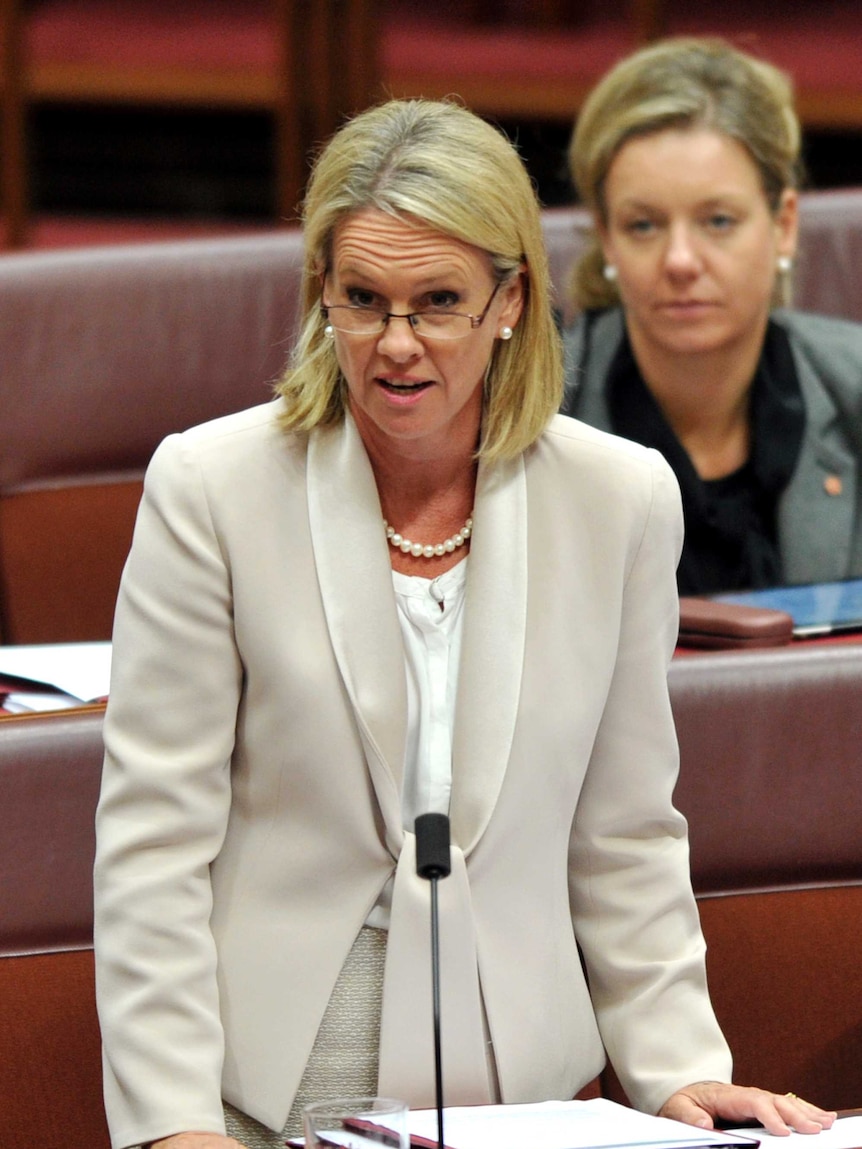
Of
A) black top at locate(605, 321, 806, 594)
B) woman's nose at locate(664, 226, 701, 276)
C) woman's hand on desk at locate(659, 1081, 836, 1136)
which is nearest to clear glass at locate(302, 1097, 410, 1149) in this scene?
woman's hand on desk at locate(659, 1081, 836, 1136)

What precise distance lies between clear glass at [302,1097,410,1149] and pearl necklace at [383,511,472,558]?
38 centimetres

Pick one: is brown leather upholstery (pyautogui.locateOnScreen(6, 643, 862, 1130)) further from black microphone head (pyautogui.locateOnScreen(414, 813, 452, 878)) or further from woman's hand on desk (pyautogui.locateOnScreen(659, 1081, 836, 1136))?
black microphone head (pyautogui.locateOnScreen(414, 813, 452, 878))

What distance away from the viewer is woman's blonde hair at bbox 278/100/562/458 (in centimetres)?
106

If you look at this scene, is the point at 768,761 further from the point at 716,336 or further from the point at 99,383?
the point at 99,383

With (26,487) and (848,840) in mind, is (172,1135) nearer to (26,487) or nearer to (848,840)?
(848,840)

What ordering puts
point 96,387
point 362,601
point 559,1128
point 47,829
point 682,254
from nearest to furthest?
1. point 559,1128
2. point 362,601
3. point 47,829
4. point 682,254
5. point 96,387

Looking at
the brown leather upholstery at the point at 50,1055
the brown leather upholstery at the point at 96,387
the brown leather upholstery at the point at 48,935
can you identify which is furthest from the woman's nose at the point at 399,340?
the brown leather upholstery at the point at 96,387

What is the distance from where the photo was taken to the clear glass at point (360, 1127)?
2.94 ft

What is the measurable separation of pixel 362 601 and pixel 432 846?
0.80 feet

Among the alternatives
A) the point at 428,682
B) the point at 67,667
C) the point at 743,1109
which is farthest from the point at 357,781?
the point at 67,667

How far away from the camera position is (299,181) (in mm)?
3398

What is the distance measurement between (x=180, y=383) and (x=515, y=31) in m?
1.75

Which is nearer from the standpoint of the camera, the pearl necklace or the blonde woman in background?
the pearl necklace

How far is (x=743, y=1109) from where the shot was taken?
1088 millimetres
